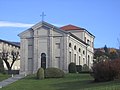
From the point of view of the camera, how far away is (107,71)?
1278 inches

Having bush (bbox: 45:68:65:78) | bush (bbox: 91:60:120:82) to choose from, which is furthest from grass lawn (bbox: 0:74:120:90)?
bush (bbox: 45:68:65:78)

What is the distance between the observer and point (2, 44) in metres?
101

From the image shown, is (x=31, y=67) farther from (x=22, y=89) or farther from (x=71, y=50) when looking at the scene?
(x=22, y=89)

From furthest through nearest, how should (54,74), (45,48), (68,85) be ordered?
(45,48) → (54,74) → (68,85)

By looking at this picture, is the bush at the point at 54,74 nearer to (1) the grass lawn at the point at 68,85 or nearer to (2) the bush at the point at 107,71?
(1) the grass lawn at the point at 68,85

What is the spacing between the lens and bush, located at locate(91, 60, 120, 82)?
31.9m

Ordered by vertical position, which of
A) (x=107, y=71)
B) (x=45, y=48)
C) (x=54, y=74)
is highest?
(x=45, y=48)

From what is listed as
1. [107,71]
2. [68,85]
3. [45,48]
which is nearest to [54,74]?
[68,85]

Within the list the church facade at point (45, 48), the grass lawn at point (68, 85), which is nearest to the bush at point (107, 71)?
the grass lawn at point (68, 85)

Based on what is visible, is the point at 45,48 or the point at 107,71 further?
the point at 45,48

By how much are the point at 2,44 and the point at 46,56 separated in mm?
39940

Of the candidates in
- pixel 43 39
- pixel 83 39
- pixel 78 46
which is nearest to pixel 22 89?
pixel 43 39

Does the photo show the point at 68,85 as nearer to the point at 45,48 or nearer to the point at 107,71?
the point at 107,71

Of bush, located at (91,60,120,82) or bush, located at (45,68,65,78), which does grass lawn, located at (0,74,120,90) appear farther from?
bush, located at (45,68,65,78)
